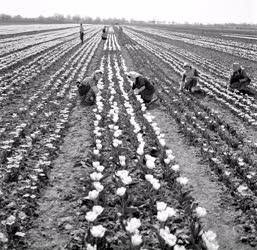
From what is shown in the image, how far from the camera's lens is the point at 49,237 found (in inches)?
191

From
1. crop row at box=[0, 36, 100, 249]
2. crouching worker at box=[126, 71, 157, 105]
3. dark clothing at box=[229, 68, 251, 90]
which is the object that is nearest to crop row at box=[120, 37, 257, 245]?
crouching worker at box=[126, 71, 157, 105]

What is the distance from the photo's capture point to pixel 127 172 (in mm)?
5555

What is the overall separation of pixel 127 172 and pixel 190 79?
8.61 meters

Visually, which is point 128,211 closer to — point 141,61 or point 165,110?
point 165,110

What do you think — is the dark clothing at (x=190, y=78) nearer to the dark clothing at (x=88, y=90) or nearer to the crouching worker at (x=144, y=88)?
the crouching worker at (x=144, y=88)

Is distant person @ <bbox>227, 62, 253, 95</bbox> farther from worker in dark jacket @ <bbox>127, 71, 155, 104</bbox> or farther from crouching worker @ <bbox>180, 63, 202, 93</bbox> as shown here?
worker in dark jacket @ <bbox>127, 71, 155, 104</bbox>

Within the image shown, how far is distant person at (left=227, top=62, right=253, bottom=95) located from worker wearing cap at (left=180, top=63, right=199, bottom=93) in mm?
1440

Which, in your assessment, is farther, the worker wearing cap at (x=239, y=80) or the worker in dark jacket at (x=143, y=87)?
the worker wearing cap at (x=239, y=80)

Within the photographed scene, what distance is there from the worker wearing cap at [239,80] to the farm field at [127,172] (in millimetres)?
459

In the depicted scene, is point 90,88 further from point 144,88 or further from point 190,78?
point 190,78

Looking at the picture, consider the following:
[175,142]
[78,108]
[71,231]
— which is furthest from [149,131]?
[71,231]

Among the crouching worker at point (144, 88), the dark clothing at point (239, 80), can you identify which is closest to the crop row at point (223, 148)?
the crouching worker at point (144, 88)

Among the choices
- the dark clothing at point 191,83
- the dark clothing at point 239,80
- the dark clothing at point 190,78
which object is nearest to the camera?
the dark clothing at point 239,80

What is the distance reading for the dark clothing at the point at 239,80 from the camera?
43.0 ft
